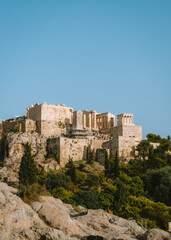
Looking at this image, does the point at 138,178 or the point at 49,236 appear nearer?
the point at 49,236

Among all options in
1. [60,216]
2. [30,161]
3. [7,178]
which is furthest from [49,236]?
[7,178]

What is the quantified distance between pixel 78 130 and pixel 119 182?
16.8 meters

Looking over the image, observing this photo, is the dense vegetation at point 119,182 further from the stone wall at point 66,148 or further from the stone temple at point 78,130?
the stone temple at point 78,130

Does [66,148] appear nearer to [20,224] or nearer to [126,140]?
[126,140]

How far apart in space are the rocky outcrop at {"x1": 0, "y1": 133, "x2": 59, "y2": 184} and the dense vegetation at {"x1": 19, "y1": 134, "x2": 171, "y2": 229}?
2890 millimetres

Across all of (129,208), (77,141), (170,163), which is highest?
(77,141)

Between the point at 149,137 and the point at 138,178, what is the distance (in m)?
15.4

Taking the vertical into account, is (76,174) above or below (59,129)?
below

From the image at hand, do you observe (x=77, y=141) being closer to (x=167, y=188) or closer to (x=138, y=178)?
(x=138, y=178)

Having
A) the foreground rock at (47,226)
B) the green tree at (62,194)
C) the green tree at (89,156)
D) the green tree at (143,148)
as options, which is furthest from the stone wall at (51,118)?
the foreground rock at (47,226)

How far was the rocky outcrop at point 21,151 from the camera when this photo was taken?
4809cm

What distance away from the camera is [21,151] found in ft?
169

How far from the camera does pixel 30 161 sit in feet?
136

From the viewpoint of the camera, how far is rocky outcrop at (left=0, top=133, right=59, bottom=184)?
4809 cm
